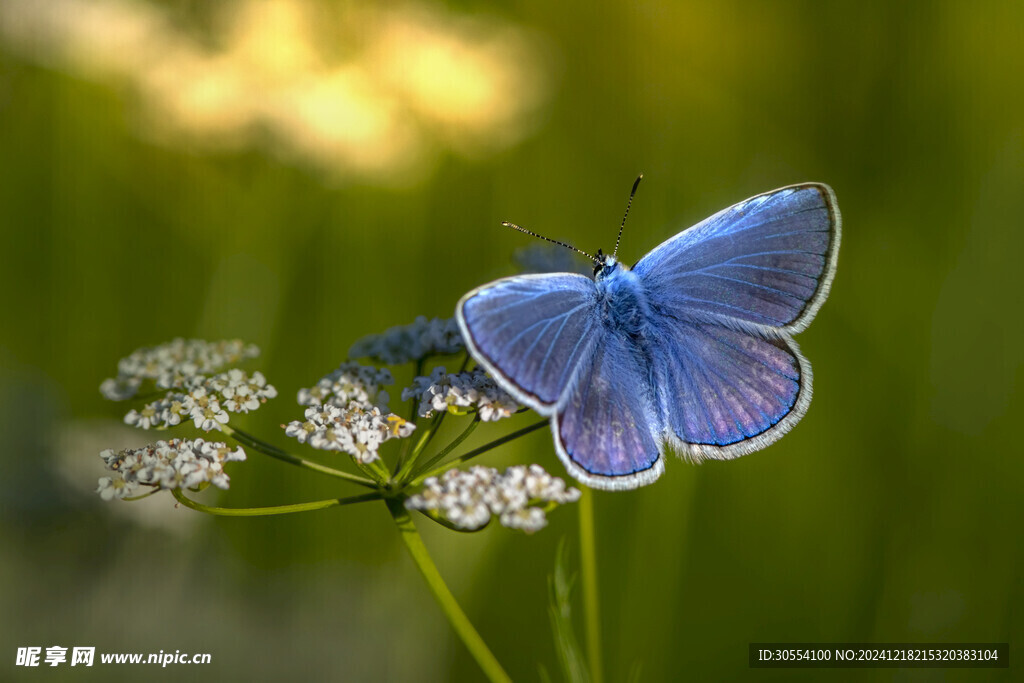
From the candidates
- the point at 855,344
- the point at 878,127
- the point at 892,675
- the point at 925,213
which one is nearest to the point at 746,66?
the point at 878,127

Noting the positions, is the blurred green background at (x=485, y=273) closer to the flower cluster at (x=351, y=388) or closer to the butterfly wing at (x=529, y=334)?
the flower cluster at (x=351, y=388)

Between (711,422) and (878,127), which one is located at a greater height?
(878,127)

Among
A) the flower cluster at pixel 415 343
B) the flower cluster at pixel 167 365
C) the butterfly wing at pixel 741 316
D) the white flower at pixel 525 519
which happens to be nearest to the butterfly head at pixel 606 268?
the butterfly wing at pixel 741 316

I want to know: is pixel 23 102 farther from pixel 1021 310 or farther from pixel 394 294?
pixel 1021 310

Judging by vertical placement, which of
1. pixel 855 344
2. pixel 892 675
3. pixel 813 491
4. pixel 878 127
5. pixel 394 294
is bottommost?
pixel 892 675

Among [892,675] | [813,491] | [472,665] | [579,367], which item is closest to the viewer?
[579,367]

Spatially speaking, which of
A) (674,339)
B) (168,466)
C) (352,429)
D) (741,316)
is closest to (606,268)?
(674,339)
